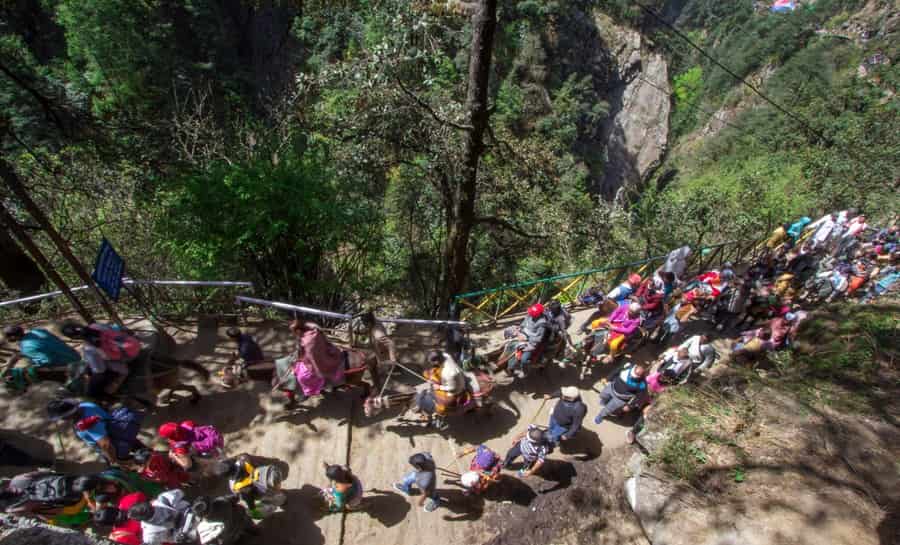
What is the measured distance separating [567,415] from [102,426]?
4711 mm

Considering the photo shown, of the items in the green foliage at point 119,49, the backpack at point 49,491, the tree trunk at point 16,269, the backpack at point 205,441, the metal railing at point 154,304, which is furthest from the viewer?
the green foliage at point 119,49

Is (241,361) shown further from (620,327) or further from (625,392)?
(620,327)

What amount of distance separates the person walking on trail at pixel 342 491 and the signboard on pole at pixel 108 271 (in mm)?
3364

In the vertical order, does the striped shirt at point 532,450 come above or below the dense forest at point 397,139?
below

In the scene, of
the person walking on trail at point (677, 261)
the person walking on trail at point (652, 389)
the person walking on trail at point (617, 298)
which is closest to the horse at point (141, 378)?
the person walking on trail at point (652, 389)

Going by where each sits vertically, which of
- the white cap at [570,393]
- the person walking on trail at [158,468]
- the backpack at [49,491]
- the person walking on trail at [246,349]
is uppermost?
the white cap at [570,393]

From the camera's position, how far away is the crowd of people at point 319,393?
3580mm

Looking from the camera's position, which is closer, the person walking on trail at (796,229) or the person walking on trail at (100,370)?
the person walking on trail at (100,370)

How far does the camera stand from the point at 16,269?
8352mm

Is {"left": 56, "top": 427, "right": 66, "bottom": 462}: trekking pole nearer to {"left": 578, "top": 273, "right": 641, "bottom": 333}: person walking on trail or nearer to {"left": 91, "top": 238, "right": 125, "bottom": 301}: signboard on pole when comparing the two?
{"left": 91, "top": 238, "right": 125, "bottom": 301}: signboard on pole

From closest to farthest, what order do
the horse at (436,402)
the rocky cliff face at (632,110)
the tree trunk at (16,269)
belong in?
the horse at (436,402) < the tree trunk at (16,269) < the rocky cliff face at (632,110)

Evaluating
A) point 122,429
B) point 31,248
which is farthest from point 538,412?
point 31,248

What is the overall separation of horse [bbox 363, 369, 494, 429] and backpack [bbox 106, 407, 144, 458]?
235cm

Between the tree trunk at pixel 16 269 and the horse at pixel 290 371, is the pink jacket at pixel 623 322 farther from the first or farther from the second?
the tree trunk at pixel 16 269
